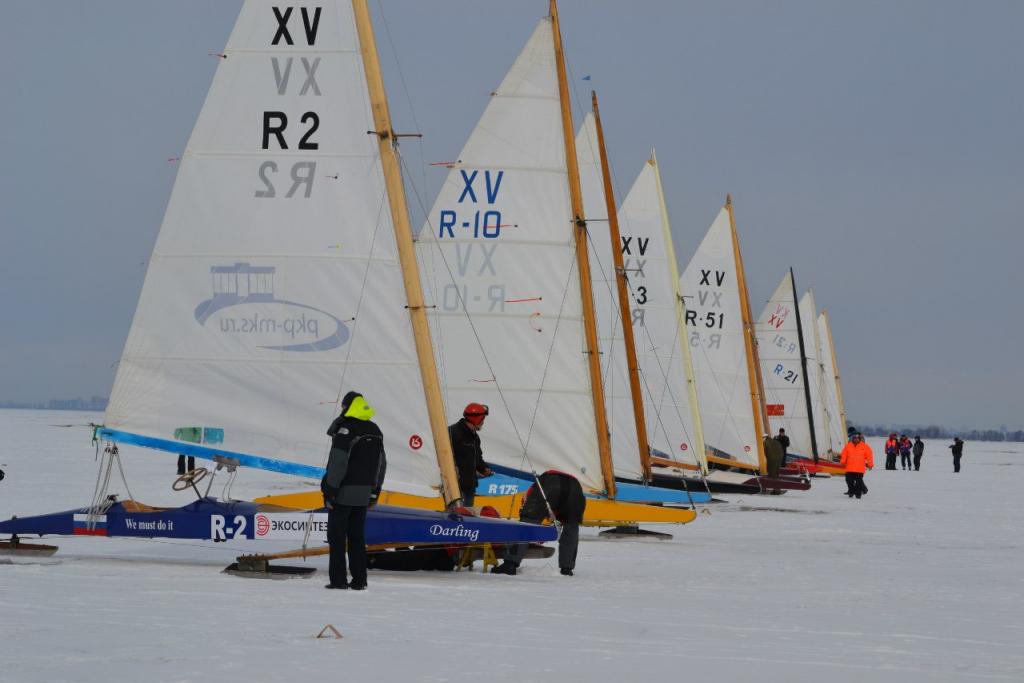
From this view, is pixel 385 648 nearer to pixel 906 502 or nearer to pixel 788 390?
pixel 906 502

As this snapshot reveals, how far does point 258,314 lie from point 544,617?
167 inches

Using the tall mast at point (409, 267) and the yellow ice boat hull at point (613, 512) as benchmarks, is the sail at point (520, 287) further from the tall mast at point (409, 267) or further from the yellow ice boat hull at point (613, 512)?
the tall mast at point (409, 267)

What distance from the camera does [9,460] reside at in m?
33.2

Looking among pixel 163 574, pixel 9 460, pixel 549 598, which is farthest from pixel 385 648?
pixel 9 460

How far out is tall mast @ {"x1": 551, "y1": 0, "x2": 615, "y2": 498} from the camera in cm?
1809

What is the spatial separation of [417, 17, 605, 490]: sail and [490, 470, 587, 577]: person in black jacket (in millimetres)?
5347

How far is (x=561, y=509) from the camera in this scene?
12.6m

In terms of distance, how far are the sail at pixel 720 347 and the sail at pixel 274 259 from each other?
20.8 metres

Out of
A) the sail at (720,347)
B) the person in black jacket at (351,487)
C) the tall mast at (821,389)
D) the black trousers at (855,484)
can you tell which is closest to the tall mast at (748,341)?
the sail at (720,347)

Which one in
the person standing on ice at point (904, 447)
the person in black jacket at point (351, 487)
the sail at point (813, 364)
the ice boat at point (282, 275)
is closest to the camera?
the person in black jacket at point (351, 487)

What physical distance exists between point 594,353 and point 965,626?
28.8 feet

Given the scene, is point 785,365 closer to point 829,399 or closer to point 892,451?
point 892,451

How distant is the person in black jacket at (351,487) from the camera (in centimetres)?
1038

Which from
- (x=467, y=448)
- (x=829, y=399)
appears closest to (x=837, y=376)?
(x=829, y=399)
